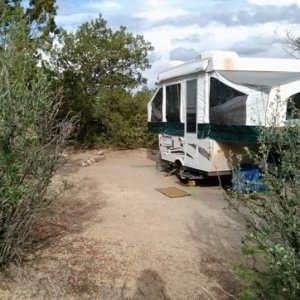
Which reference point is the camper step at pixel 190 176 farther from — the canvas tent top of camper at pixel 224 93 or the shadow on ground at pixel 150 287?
the shadow on ground at pixel 150 287

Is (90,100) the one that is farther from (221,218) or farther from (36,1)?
(221,218)

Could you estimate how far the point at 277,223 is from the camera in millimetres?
2676

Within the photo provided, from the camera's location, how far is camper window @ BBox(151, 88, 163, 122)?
36.1 ft

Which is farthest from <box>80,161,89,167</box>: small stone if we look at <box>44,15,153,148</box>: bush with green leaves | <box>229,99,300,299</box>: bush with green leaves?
<box>229,99,300,299</box>: bush with green leaves

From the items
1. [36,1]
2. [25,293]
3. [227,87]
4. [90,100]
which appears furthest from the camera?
[90,100]

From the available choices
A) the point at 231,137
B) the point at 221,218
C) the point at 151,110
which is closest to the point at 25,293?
the point at 221,218

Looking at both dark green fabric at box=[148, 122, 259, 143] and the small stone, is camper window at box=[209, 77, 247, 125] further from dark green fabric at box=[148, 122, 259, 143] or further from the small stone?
the small stone

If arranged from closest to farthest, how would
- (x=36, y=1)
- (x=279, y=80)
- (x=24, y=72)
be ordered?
(x=24, y=72), (x=279, y=80), (x=36, y=1)

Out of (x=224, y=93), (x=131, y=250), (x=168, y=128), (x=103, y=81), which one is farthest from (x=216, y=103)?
(x=103, y=81)

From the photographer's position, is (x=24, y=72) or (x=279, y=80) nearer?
(x=24, y=72)

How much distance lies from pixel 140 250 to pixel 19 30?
2.96 m

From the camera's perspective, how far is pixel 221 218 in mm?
6910

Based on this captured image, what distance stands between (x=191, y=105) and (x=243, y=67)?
1.30m

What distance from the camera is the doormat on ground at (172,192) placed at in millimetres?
8662
